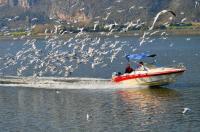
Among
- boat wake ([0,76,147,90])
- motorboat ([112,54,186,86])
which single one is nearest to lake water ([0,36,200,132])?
boat wake ([0,76,147,90])

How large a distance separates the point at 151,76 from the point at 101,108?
1124cm

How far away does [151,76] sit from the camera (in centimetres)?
6488

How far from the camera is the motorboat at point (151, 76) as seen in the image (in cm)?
6450

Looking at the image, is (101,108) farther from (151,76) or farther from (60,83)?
(60,83)

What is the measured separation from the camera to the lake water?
47812mm

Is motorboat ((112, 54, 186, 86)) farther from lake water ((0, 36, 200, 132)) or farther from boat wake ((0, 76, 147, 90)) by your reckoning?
boat wake ((0, 76, 147, 90))

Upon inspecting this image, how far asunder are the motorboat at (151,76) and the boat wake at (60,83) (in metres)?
0.95

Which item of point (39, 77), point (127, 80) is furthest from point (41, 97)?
point (39, 77)

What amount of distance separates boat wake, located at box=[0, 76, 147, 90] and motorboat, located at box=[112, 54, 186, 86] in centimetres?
95

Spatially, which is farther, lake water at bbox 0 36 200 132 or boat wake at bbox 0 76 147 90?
boat wake at bbox 0 76 147 90

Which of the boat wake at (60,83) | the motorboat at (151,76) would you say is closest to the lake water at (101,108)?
the boat wake at (60,83)

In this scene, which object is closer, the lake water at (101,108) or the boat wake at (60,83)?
the lake water at (101,108)

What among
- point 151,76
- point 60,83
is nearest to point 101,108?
point 151,76

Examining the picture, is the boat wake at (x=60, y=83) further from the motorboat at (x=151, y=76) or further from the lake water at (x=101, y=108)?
the motorboat at (x=151, y=76)
